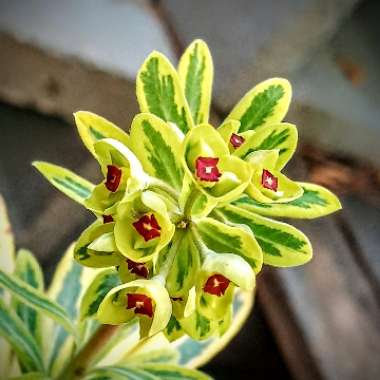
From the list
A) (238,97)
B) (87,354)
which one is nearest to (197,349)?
(87,354)

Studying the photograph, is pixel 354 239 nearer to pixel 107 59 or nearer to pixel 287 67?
pixel 287 67

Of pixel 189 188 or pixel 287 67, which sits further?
pixel 287 67

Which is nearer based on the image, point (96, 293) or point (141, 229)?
point (141, 229)

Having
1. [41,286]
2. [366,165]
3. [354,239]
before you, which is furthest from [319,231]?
[41,286]

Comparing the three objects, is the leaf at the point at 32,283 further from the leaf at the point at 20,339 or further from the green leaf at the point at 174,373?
the green leaf at the point at 174,373

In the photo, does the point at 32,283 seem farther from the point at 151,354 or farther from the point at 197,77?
the point at 197,77
